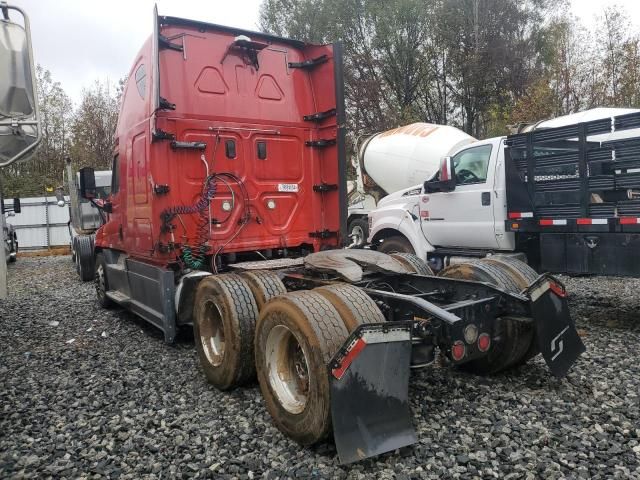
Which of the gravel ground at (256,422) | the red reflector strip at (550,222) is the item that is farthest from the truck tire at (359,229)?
the gravel ground at (256,422)

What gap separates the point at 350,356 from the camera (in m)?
2.83

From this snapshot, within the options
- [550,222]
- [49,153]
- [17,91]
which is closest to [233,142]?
[17,91]

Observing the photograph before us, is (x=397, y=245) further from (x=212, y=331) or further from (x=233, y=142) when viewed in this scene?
(x=212, y=331)

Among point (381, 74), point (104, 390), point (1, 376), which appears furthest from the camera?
point (381, 74)

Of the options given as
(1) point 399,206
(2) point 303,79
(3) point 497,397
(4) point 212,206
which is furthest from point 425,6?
(3) point 497,397

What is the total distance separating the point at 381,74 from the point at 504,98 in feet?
19.0

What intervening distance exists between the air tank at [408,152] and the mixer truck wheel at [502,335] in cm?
575

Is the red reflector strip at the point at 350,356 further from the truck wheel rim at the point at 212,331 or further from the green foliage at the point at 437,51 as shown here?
the green foliage at the point at 437,51

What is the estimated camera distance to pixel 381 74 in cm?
2478

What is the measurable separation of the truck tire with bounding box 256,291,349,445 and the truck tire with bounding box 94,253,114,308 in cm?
489

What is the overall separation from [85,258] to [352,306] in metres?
9.32

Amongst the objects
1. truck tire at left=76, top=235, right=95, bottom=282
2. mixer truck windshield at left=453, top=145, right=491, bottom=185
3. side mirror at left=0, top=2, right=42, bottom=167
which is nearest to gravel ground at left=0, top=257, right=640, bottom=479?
side mirror at left=0, top=2, right=42, bottom=167

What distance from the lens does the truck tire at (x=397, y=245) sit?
8.30 m

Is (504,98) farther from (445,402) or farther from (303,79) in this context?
(445,402)
